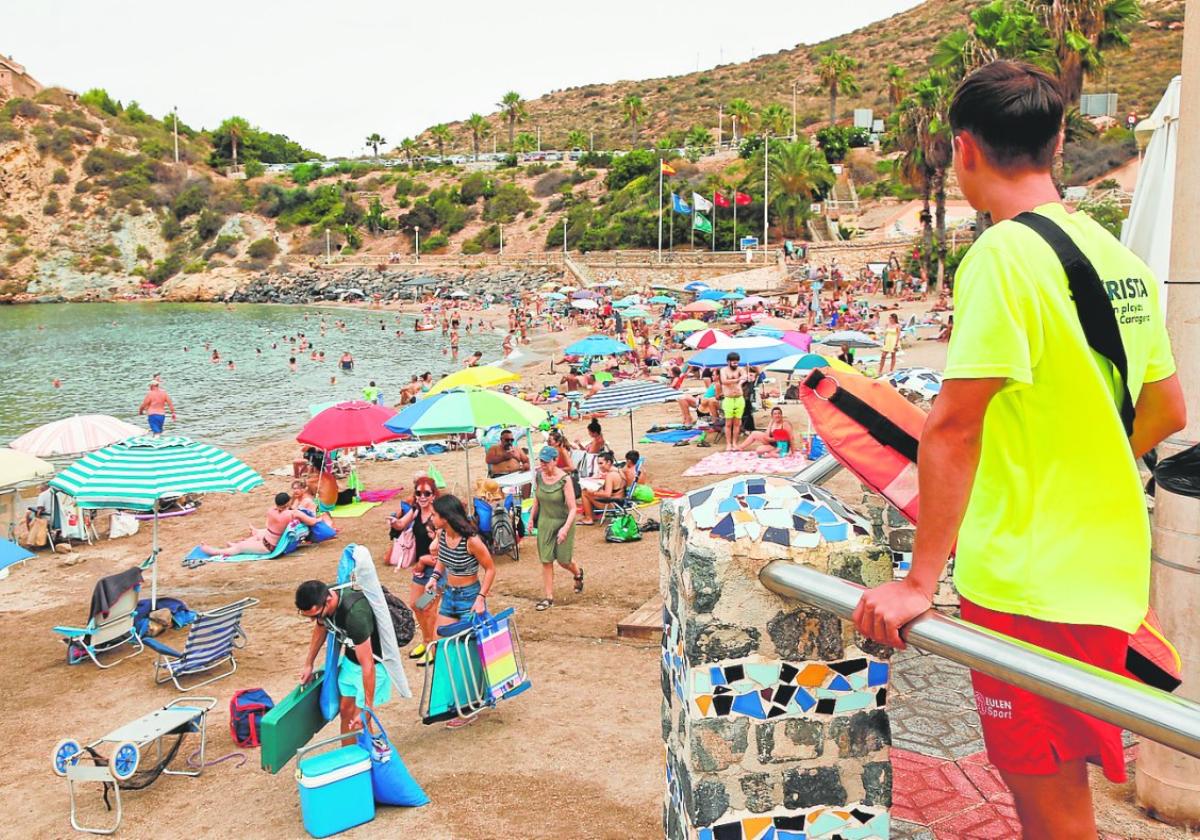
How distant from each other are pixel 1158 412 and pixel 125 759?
590 cm

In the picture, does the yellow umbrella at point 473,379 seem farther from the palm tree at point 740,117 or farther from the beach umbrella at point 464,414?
the palm tree at point 740,117

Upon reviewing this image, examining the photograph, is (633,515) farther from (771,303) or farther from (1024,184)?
(771,303)

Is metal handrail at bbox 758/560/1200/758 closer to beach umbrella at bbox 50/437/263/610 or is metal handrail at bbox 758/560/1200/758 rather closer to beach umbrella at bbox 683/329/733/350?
beach umbrella at bbox 50/437/263/610

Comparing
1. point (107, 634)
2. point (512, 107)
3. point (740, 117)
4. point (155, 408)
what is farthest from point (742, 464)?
point (512, 107)

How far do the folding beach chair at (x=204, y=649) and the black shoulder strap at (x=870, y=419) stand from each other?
699 cm

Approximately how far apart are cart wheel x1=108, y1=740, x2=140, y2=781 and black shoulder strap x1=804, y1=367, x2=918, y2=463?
17.6 feet

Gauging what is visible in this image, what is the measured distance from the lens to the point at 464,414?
1117cm

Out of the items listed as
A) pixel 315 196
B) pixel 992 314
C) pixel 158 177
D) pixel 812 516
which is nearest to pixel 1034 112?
pixel 992 314

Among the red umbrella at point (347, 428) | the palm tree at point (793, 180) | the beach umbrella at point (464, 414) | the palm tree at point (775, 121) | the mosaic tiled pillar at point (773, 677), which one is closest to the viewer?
the mosaic tiled pillar at point (773, 677)

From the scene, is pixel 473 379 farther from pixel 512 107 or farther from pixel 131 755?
pixel 512 107

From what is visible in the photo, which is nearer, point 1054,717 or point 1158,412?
point 1054,717

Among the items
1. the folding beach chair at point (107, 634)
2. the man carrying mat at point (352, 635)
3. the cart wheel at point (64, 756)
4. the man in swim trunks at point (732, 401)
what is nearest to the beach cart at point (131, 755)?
the cart wheel at point (64, 756)

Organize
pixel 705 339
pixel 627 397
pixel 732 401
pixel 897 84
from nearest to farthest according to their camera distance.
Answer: pixel 627 397 → pixel 732 401 → pixel 705 339 → pixel 897 84

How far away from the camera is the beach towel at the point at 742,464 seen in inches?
511
